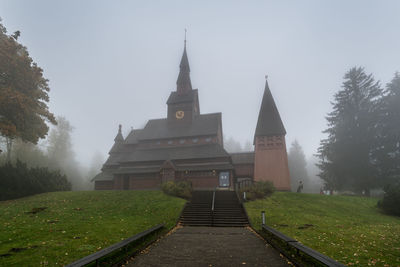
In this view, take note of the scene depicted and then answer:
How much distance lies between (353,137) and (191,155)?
871 inches

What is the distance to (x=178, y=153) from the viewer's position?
3127 centimetres

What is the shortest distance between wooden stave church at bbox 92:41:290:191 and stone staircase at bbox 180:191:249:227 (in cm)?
785

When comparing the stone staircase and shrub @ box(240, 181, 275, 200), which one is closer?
the stone staircase

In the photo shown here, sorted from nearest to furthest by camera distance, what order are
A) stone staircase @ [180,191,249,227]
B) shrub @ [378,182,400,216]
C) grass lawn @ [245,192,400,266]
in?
grass lawn @ [245,192,400,266] < stone staircase @ [180,191,249,227] < shrub @ [378,182,400,216]

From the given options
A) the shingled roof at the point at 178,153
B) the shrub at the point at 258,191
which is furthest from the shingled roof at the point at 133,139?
the shrub at the point at 258,191

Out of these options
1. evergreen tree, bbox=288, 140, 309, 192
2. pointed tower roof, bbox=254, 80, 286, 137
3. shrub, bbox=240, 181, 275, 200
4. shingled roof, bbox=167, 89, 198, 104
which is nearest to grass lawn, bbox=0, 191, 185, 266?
shrub, bbox=240, 181, 275, 200

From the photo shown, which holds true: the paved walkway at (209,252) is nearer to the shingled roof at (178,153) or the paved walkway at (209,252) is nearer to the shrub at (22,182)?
the shingled roof at (178,153)

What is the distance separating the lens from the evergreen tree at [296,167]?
2352 inches

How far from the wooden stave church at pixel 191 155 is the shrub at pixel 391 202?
30.5ft

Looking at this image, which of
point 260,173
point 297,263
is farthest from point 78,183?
point 297,263

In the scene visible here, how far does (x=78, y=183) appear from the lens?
55.2 metres

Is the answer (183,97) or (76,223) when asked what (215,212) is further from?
(183,97)

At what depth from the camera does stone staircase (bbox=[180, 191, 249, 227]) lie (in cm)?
1452

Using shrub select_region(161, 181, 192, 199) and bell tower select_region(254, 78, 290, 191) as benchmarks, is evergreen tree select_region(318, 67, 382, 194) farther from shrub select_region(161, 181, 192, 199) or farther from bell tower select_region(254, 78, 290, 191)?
shrub select_region(161, 181, 192, 199)
